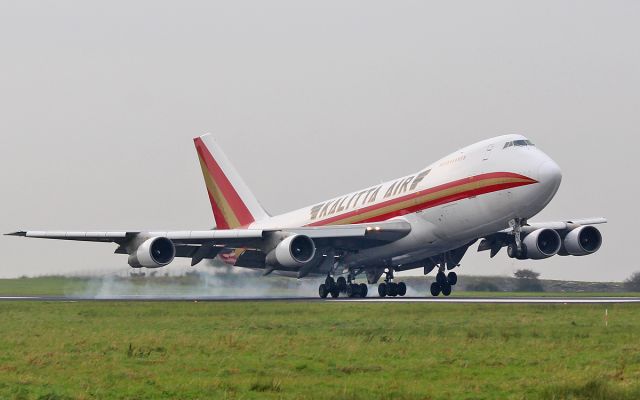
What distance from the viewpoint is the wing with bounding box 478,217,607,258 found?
52719 millimetres

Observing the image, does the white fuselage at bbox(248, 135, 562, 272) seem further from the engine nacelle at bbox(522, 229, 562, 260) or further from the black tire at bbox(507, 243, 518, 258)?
the engine nacelle at bbox(522, 229, 562, 260)

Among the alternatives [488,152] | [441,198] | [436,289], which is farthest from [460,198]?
[436,289]

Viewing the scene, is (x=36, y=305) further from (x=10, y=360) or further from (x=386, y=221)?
(x=10, y=360)

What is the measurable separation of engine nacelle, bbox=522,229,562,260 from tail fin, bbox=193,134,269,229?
1930 cm

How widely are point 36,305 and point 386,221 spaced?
666 inches

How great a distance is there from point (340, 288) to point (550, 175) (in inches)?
520

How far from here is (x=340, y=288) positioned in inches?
2108

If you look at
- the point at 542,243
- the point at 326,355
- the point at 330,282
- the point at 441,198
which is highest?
the point at 441,198

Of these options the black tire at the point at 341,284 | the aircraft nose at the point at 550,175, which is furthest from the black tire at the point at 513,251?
the black tire at the point at 341,284

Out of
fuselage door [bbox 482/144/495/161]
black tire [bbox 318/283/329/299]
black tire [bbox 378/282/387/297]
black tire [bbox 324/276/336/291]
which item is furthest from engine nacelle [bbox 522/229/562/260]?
black tire [bbox 318/283/329/299]

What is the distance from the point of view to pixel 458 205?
4775 centimetres

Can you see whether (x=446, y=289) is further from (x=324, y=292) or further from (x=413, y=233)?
(x=324, y=292)

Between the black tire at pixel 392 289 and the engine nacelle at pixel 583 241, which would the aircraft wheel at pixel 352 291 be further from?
the engine nacelle at pixel 583 241

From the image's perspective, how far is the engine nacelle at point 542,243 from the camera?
170ft
